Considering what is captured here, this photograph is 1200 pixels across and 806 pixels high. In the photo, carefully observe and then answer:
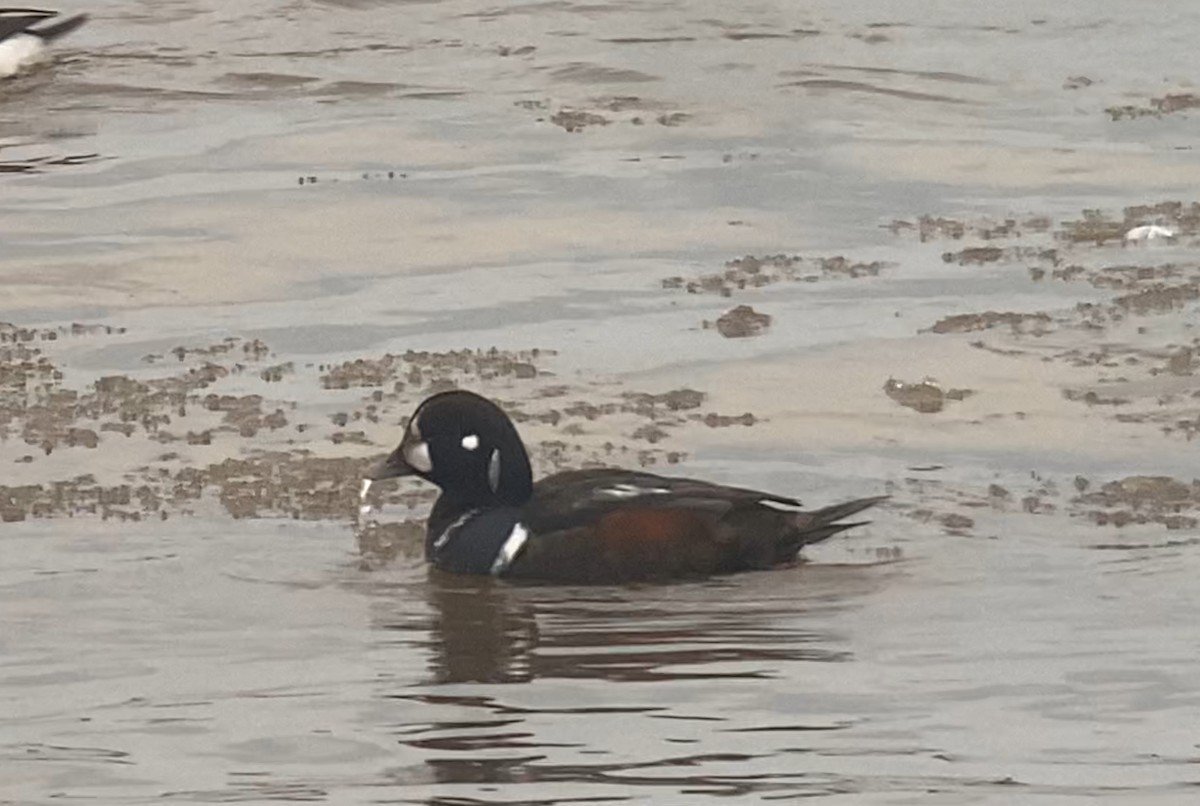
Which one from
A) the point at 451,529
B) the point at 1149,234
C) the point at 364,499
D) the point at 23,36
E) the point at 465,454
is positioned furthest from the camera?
the point at 23,36

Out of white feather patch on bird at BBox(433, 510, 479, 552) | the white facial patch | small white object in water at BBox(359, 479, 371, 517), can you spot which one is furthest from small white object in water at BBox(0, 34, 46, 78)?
the white facial patch

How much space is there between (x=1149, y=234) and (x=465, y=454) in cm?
504

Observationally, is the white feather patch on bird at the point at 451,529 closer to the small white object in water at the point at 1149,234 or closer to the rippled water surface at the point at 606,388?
the rippled water surface at the point at 606,388

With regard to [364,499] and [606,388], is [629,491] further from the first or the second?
[606,388]

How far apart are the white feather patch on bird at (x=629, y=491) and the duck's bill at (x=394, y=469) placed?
0.67m

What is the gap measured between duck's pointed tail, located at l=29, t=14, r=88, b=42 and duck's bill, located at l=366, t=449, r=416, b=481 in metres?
10.2

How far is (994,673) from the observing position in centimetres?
814

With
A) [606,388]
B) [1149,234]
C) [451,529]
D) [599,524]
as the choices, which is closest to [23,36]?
[1149,234]

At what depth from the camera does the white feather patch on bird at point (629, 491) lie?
31.7 feet

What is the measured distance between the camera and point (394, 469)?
1005 centimetres

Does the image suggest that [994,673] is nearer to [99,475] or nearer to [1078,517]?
[1078,517]

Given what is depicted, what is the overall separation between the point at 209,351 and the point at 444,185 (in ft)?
10.9

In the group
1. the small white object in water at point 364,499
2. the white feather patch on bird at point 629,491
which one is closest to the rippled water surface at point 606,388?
the small white object in water at point 364,499

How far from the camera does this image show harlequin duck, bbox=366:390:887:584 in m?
9.60
